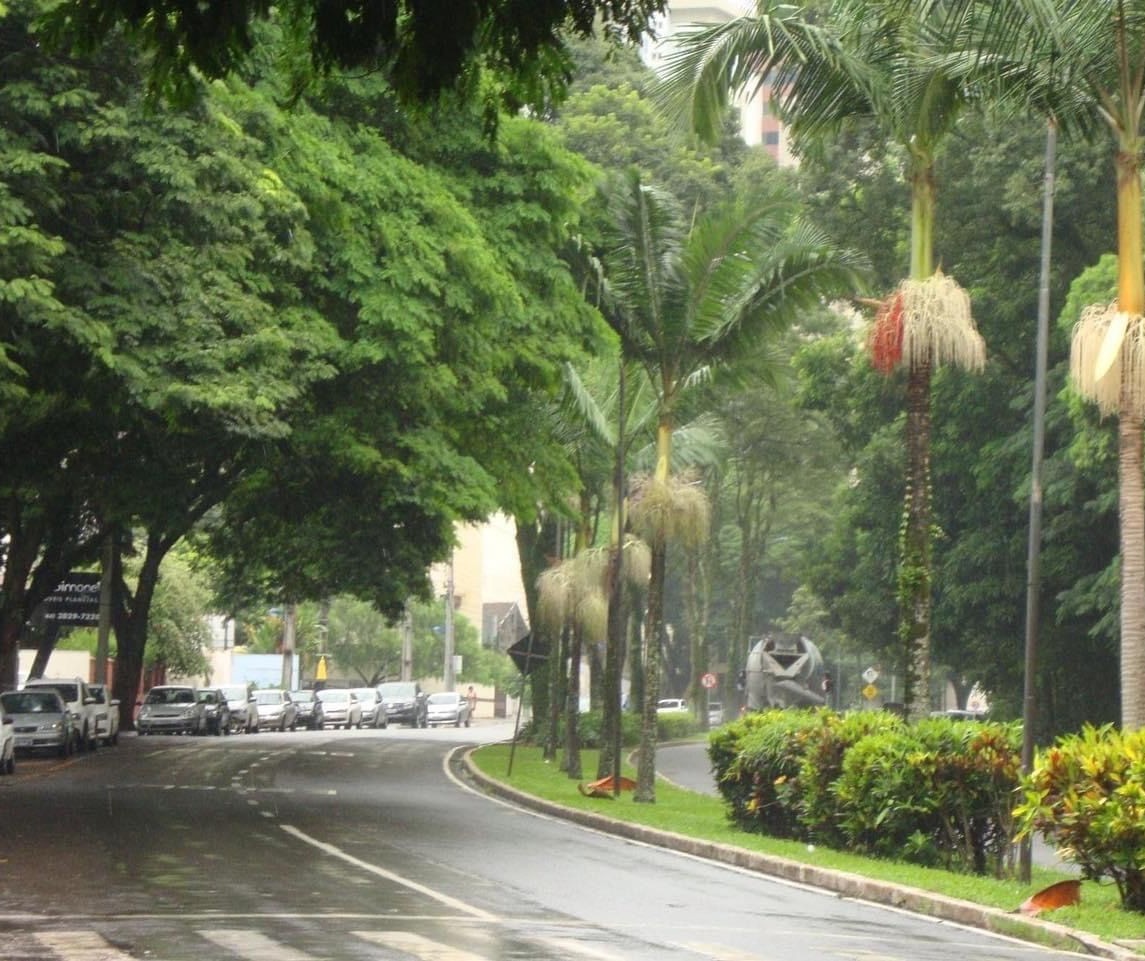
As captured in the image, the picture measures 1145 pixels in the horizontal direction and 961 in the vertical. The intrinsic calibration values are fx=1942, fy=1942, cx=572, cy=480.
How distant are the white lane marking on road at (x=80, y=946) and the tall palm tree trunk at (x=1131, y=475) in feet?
29.9

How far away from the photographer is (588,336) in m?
28.0

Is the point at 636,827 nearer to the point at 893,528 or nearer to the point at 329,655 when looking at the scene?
the point at 893,528

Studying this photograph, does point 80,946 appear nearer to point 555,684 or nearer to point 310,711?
point 555,684

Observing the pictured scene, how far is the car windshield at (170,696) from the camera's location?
56.9 meters

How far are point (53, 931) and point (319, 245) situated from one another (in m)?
13.1

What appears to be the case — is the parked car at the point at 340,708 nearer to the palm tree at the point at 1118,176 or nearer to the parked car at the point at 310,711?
the parked car at the point at 310,711

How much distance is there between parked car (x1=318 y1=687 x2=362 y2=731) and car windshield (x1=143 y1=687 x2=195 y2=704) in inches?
634

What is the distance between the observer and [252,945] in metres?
11.3

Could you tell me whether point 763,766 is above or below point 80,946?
above

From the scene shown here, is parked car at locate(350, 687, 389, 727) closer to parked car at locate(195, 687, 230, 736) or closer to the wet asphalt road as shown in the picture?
parked car at locate(195, 687, 230, 736)

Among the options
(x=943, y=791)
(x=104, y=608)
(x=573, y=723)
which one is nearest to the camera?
(x=943, y=791)

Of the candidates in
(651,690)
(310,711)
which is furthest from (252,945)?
(310,711)

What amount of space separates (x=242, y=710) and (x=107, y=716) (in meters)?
18.4

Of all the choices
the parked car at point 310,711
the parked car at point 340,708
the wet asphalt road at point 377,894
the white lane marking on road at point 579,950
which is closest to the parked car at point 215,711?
the parked car at point 310,711
